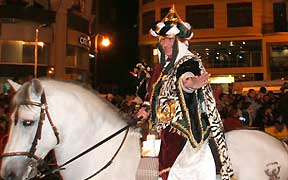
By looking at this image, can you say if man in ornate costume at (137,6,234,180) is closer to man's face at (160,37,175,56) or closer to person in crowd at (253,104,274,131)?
man's face at (160,37,175,56)

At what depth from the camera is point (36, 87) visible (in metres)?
4.53

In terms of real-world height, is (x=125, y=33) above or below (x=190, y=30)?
above

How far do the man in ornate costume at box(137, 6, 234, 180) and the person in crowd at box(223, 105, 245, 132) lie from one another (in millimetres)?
2155

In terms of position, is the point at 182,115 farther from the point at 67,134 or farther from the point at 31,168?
the point at 31,168

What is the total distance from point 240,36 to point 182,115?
41.8 metres

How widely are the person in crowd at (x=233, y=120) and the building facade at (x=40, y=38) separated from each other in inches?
573

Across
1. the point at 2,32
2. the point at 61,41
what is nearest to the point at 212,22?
the point at 61,41

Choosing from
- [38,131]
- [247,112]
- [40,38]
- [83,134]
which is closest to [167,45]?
[83,134]

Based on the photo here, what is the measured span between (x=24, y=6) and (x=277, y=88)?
1508 cm

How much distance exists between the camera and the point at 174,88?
4.57 metres

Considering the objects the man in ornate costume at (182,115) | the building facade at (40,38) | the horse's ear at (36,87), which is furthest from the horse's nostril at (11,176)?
the building facade at (40,38)

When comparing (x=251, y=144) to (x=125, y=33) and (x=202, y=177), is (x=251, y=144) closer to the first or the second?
(x=202, y=177)

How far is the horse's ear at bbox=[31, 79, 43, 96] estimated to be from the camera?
451cm

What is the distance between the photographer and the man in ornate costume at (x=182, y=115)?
452cm
